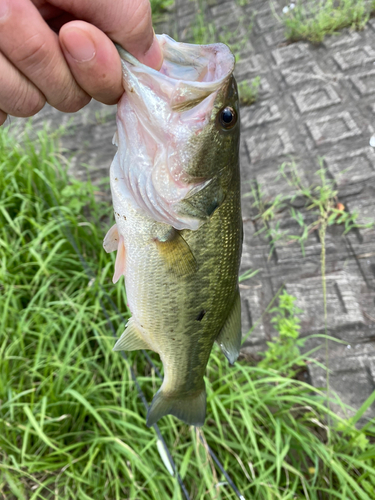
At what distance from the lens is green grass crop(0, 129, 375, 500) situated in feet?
5.64

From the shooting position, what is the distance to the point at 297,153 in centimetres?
317

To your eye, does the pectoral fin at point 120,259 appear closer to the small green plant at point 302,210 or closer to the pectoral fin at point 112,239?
the pectoral fin at point 112,239

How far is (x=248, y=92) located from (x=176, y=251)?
10.0 feet

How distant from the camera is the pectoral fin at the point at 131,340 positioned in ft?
4.33

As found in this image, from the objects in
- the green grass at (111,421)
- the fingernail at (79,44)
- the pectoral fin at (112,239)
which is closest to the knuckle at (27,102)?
the fingernail at (79,44)

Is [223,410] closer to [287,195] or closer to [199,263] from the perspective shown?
[199,263]

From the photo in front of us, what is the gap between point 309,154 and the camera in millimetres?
3127

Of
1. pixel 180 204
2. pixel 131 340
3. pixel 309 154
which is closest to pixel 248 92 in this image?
pixel 309 154

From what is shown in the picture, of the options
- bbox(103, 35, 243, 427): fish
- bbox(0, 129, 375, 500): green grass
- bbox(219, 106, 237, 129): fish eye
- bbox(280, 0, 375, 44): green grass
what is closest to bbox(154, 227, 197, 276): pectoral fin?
bbox(103, 35, 243, 427): fish

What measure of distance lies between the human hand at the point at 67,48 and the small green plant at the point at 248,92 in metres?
2.93

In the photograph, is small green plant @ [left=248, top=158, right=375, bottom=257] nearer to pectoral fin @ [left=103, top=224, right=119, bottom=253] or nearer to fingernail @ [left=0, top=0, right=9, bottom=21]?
pectoral fin @ [left=103, top=224, right=119, bottom=253]

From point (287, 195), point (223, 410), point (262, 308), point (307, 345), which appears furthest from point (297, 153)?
point (223, 410)

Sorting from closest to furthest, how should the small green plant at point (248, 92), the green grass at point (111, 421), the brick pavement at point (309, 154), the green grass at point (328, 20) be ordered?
the green grass at point (111, 421), the brick pavement at point (309, 154), the small green plant at point (248, 92), the green grass at point (328, 20)

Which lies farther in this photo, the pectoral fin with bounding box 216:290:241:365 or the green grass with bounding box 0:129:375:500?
the green grass with bounding box 0:129:375:500
